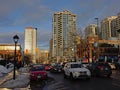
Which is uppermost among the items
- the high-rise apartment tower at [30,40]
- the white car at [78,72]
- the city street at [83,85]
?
the high-rise apartment tower at [30,40]

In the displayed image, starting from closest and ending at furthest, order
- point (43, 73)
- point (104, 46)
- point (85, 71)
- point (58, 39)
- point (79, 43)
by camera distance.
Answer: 1. point (85, 71)
2. point (43, 73)
3. point (79, 43)
4. point (104, 46)
5. point (58, 39)

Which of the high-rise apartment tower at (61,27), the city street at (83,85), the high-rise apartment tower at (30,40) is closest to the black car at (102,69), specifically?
the city street at (83,85)

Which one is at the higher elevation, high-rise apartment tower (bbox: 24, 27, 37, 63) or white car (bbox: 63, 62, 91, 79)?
high-rise apartment tower (bbox: 24, 27, 37, 63)

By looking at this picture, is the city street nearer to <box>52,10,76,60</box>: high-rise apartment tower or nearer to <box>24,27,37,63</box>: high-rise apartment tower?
<box>52,10,76,60</box>: high-rise apartment tower

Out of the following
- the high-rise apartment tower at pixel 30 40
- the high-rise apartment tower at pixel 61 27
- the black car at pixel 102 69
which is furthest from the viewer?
the high-rise apartment tower at pixel 30 40

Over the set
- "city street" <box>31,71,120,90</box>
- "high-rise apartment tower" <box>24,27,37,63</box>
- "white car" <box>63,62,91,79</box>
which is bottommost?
"city street" <box>31,71,120,90</box>

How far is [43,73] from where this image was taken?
29953 mm

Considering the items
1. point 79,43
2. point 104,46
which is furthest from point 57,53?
point 79,43

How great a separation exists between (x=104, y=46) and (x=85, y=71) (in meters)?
86.8

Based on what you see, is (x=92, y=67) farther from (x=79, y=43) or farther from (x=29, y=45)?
(x=29, y=45)

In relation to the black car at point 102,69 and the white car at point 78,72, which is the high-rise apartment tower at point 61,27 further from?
the white car at point 78,72

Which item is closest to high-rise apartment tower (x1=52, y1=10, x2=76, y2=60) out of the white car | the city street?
the white car

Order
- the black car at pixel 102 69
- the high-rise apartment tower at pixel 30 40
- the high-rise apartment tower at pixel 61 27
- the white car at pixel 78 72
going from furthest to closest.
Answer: the high-rise apartment tower at pixel 30 40 < the high-rise apartment tower at pixel 61 27 < the black car at pixel 102 69 < the white car at pixel 78 72

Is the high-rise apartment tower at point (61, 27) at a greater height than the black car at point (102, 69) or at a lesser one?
greater
